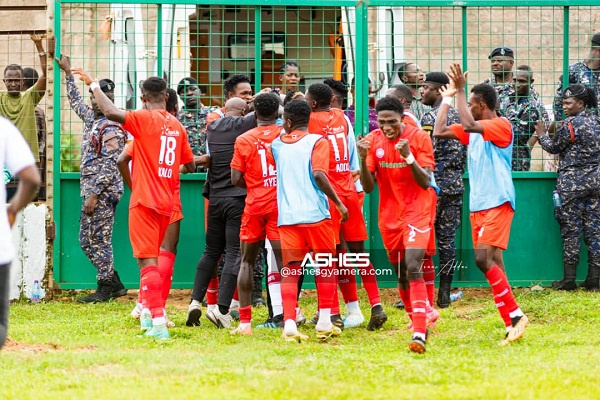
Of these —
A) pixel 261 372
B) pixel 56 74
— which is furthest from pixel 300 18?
pixel 261 372

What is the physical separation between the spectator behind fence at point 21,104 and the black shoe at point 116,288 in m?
1.67

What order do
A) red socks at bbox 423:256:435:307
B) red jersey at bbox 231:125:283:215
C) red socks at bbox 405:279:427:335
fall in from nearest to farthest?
red socks at bbox 405:279:427:335 < red jersey at bbox 231:125:283:215 < red socks at bbox 423:256:435:307

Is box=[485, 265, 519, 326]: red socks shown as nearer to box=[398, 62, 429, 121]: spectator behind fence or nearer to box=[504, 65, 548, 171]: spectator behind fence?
box=[504, 65, 548, 171]: spectator behind fence

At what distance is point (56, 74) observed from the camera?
448 inches

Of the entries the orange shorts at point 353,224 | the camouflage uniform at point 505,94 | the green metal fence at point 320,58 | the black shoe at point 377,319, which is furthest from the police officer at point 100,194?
the camouflage uniform at point 505,94

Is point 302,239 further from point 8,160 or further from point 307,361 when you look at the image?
point 8,160

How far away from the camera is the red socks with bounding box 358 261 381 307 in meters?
9.34

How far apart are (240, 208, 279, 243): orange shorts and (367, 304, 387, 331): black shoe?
1.19m

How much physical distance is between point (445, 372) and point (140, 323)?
3.54m

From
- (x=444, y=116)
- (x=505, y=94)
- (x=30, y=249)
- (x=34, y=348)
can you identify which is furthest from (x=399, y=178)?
(x=30, y=249)

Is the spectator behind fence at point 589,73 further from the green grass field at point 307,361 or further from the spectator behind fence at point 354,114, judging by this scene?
the green grass field at point 307,361

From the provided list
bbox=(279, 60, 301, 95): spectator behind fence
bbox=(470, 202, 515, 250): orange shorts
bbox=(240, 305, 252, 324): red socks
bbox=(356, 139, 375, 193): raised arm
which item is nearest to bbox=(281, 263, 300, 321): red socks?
bbox=(240, 305, 252, 324): red socks

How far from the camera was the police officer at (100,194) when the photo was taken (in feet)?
35.6

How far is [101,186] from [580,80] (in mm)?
5580
